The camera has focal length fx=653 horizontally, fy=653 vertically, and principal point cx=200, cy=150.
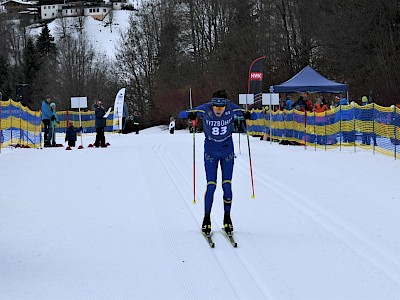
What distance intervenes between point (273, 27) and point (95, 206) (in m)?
41.2

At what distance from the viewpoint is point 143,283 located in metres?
6.00

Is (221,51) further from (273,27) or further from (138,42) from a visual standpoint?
(138,42)

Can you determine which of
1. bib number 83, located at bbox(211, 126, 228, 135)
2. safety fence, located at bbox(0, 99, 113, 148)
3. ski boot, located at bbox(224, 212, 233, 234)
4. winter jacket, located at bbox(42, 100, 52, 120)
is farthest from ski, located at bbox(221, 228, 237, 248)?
winter jacket, located at bbox(42, 100, 52, 120)

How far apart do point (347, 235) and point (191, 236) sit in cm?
189

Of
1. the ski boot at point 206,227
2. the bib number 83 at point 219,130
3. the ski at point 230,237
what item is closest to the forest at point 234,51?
the bib number 83 at point 219,130

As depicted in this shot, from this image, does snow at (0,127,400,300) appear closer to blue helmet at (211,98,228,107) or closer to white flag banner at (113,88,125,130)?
blue helmet at (211,98,228,107)

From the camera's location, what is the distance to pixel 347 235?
25.8ft

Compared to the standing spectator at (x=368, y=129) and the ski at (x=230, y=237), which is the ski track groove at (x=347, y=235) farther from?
the standing spectator at (x=368, y=129)

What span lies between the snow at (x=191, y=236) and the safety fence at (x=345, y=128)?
2.06m

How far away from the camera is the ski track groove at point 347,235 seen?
6.50 meters

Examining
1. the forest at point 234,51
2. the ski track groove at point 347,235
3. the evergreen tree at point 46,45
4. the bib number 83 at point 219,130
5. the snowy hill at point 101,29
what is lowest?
the ski track groove at point 347,235

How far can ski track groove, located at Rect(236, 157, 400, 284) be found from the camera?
6496 millimetres

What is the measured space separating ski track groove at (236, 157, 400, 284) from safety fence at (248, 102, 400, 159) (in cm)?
599

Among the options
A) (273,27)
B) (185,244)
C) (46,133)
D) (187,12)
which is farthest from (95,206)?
(187,12)
